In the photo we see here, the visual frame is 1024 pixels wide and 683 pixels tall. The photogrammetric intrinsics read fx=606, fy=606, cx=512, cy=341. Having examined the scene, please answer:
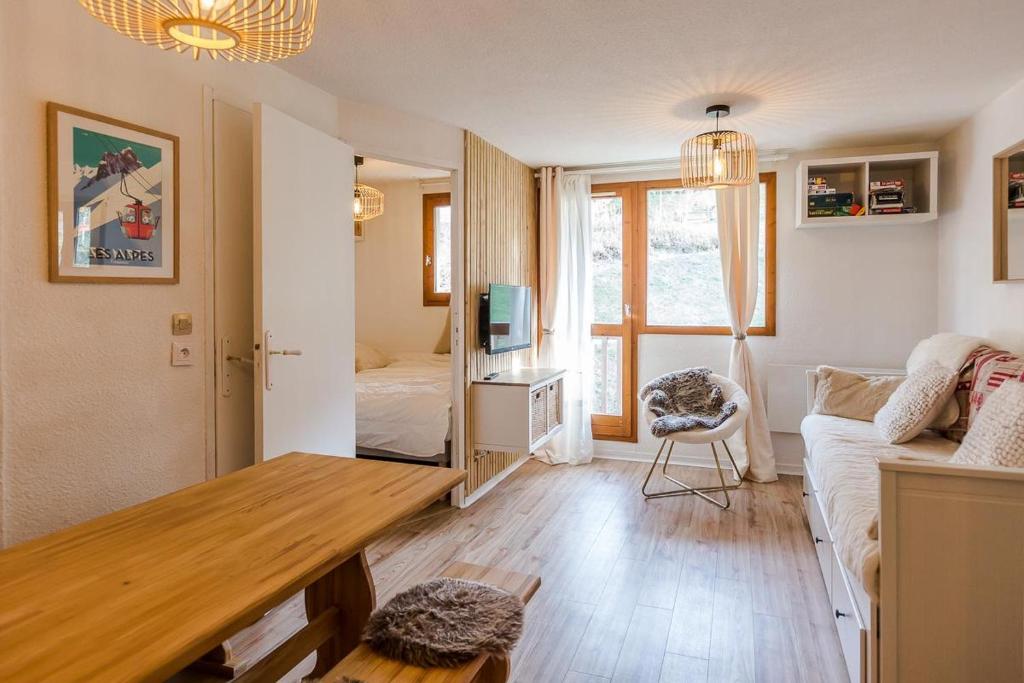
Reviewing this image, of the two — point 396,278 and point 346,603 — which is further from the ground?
point 396,278

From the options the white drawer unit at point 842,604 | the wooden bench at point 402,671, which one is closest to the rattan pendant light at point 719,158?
the white drawer unit at point 842,604

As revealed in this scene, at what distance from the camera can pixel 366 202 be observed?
5184mm

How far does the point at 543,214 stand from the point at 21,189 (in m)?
3.72

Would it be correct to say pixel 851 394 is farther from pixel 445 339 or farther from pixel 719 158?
pixel 445 339

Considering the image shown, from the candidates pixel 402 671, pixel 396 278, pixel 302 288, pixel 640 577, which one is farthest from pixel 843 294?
pixel 402 671

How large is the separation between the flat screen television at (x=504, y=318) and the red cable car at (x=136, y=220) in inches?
84.3

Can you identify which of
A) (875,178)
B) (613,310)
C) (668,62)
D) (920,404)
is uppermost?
(668,62)

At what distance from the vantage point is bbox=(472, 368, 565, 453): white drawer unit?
3.91m

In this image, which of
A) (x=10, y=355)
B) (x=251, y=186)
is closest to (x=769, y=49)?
(x=251, y=186)

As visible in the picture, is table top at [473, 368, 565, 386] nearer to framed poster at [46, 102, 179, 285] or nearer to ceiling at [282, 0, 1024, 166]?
ceiling at [282, 0, 1024, 166]

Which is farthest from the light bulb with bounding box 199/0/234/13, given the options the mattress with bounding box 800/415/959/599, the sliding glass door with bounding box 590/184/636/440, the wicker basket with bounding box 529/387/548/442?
the sliding glass door with bounding box 590/184/636/440

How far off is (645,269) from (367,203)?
2.41 metres

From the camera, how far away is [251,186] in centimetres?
271

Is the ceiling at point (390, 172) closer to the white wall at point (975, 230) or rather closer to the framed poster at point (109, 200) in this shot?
the framed poster at point (109, 200)
